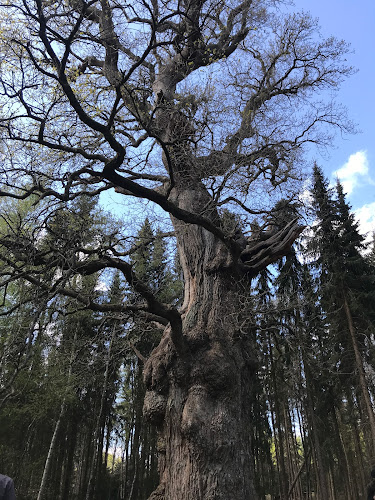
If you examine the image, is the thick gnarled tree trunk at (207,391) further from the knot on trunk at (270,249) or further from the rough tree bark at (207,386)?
the knot on trunk at (270,249)

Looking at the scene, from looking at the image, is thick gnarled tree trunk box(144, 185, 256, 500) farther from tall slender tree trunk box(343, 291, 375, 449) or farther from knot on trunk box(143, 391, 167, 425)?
tall slender tree trunk box(343, 291, 375, 449)

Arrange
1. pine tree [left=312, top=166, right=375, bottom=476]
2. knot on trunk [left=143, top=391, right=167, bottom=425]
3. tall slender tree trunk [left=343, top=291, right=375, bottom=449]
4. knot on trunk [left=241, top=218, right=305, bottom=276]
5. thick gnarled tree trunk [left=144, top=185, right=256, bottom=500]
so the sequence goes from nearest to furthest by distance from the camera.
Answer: thick gnarled tree trunk [left=144, top=185, right=256, bottom=500] < knot on trunk [left=143, top=391, right=167, bottom=425] < knot on trunk [left=241, top=218, right=305, bottom=276] < tall slender tree trunk [left=343, top=291, right=375, bottom=449] < pine tree [left=312, top=166, right=375, bottom=476]

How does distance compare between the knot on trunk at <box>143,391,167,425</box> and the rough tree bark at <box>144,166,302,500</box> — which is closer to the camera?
the rough tree bark at <box>144,166,302,500</box>

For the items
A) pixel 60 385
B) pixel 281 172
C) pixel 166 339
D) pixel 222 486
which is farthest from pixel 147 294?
pixel 60 385

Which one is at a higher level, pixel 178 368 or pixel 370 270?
pixel 370 270

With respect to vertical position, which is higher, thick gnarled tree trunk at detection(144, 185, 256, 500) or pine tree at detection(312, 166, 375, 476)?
pine tree at detection(312, 166, 375, 476)

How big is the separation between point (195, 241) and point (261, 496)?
16860 mm

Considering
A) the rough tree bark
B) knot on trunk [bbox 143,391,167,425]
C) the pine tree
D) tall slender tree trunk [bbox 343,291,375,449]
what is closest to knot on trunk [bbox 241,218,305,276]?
the rough tree bark

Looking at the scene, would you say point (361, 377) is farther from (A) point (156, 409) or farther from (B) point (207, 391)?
(A) point (156, 409)

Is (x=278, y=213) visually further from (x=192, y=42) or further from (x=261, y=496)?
(x=261, y=496)

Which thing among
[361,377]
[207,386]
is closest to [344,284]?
[361,377]

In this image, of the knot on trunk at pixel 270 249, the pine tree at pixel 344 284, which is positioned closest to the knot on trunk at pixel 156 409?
the knot on trunk at pixel 270 249

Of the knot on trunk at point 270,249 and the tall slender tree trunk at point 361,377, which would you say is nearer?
the knot on trunk at point 270,249

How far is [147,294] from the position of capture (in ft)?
15.1
